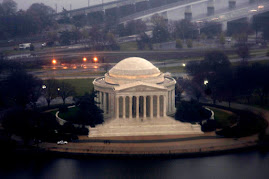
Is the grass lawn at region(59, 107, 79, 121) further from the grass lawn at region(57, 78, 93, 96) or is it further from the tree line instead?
the tree line

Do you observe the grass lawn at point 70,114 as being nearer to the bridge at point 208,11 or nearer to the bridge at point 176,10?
the bridge at point 208,11

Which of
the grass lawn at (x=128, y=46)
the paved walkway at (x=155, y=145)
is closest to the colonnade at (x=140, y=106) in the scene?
the paved walkway at (x=155, y=145)

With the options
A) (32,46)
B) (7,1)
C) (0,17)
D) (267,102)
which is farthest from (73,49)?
(267,102)

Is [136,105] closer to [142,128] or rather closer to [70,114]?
[142,128]

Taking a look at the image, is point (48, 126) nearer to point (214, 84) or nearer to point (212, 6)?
point (214, 84)

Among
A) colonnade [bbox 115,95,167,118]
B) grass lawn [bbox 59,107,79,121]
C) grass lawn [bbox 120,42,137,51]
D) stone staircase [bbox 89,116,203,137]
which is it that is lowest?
stone staircase [bbox 89,116,203,137]

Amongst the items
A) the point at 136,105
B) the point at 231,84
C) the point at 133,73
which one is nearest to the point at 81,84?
the point at 133,73

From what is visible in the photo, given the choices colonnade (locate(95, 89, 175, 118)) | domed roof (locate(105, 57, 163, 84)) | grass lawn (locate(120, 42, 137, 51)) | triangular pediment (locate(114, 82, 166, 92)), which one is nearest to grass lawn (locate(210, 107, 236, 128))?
colonnade (locate(95, 89, 175, 118))
